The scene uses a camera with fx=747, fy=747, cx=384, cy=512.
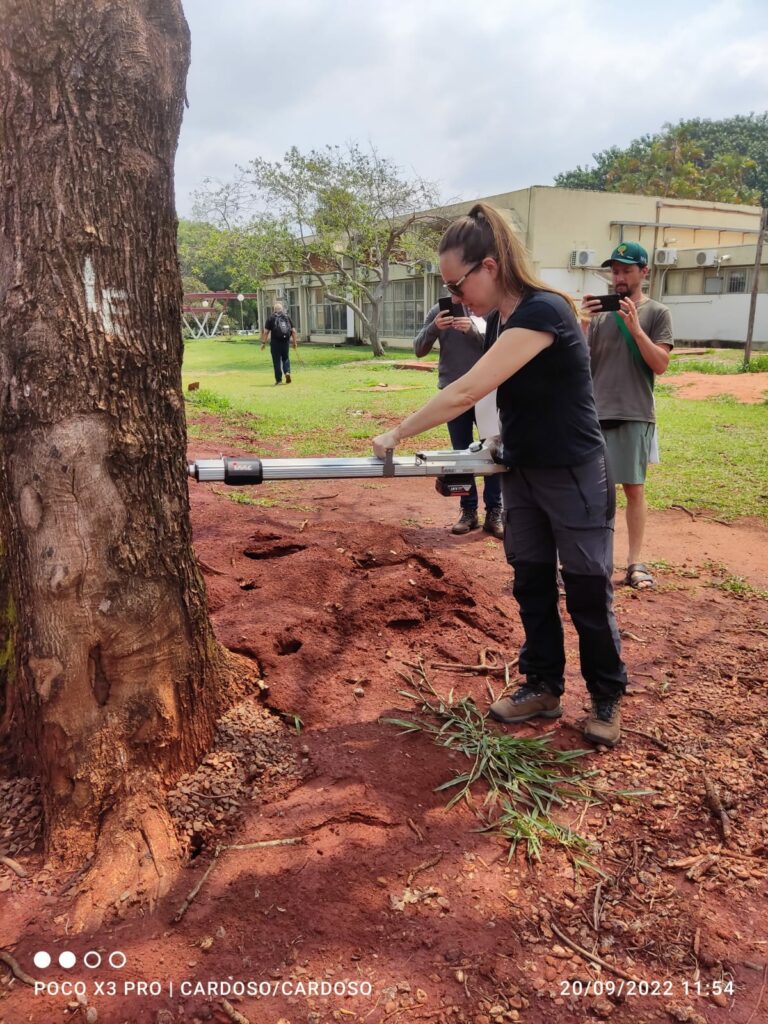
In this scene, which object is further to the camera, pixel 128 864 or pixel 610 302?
pixel 610 302

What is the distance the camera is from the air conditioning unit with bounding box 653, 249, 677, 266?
26.0m

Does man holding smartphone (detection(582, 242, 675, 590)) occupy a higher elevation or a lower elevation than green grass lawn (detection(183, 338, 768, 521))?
higher

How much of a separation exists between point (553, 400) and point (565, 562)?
60cm

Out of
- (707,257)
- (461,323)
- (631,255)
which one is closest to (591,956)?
(631,255)

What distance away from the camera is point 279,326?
16.1 m

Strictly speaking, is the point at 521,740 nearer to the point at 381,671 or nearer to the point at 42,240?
the point at 381,671

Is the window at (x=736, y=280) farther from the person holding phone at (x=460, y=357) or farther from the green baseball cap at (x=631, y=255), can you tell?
the green baseball cap at (x=631, y=255)

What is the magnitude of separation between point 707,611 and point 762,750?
1410 millimetres

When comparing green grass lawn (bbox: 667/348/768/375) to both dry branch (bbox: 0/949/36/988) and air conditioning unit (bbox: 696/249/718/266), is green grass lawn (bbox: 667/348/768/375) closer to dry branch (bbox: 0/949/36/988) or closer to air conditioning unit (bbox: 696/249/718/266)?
air conditioning unit (bbox: 696/249/718/266)

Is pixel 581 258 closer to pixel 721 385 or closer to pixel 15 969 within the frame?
pixel 721 385

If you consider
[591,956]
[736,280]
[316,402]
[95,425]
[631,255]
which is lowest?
[591,956]

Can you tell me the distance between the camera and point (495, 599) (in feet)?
13.4

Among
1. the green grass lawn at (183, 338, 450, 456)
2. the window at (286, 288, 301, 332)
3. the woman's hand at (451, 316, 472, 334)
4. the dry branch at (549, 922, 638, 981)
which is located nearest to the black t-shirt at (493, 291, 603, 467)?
the dry branch at (549, 922, 638, 981)

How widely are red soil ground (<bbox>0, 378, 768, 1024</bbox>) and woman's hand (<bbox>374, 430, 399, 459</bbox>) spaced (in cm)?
102
